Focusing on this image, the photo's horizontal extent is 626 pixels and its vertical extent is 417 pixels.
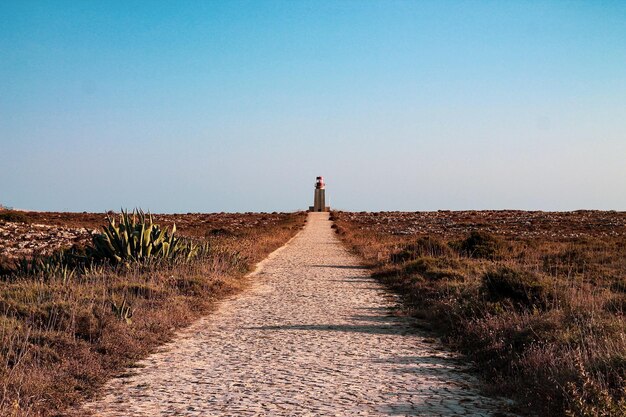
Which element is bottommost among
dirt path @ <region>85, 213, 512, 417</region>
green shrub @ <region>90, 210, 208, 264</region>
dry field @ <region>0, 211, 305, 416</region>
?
dirt path @ <region>85, 213, 512, 417</region>

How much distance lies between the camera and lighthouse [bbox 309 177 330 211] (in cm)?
8412

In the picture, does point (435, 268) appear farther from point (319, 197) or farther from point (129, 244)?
point (319, 197)

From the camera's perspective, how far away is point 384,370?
7703mm

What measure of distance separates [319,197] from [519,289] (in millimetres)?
72645

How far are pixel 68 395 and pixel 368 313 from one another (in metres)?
7.13

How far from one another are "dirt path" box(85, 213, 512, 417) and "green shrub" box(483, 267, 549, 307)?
2127 millimetres

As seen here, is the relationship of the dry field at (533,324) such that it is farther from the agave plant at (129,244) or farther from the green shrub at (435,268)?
the agave plant at (129,244)

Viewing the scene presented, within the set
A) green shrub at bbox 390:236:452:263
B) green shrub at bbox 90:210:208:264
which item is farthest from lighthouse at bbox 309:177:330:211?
green shrub at bbox 90:210:208:264

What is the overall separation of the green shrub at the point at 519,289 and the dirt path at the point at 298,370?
6.98ft

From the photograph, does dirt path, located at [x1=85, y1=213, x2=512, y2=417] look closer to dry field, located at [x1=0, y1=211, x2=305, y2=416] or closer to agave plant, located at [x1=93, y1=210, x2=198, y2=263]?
dry field, located at [x1=0, y1=211, x2=305, y2=416]

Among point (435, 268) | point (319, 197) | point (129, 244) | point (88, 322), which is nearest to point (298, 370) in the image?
point (88, 322)

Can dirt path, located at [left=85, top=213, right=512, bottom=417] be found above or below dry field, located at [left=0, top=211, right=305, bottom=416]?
below

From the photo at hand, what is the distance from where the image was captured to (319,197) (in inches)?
3322

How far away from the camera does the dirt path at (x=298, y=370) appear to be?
20.0ft
